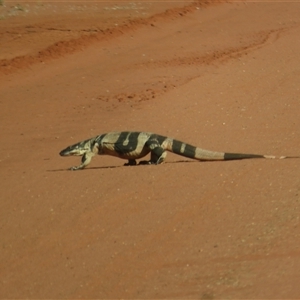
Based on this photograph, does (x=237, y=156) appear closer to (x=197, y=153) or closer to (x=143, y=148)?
(x=197, y=153)

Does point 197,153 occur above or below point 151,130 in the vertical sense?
above

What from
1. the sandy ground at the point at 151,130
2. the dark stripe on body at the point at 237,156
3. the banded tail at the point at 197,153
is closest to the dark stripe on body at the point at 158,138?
the banded tail at the point at 197,153

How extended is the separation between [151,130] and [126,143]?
2068 mm

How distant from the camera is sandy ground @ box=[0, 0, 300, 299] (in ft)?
26.1

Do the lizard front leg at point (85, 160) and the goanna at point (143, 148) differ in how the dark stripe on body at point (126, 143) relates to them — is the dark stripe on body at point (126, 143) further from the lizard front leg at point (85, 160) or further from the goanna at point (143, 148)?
the lizard front leg at point (85, 160)

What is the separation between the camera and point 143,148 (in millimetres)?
11430

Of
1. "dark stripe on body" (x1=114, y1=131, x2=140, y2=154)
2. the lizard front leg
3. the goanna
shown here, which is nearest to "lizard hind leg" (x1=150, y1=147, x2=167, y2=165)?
the goanna

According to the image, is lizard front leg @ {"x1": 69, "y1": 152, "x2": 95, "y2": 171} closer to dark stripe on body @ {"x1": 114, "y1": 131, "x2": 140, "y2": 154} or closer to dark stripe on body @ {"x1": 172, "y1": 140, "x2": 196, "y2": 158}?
dark stripe on body @ {"x1": 114, "y1": 131, "x2": 140, "y2": 154}

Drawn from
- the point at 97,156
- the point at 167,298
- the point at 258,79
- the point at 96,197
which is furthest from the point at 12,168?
the point at 167,298

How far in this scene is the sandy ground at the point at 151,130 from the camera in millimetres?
7953

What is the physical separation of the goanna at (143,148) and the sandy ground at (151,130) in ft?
0.58

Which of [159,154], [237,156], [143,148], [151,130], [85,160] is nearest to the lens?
[237,156]

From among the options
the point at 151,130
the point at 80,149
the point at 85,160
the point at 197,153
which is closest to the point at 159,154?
the point at 197,153

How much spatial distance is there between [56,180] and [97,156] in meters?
1.69
